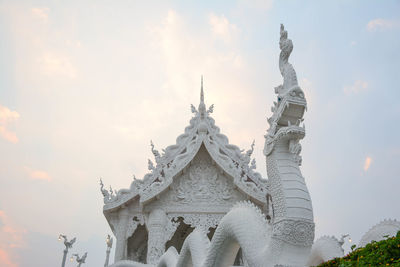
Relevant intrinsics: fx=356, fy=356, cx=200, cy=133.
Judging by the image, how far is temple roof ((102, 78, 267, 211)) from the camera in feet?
33.3

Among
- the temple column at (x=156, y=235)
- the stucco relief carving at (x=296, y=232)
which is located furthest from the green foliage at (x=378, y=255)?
the temple column at (x=156, y=235)

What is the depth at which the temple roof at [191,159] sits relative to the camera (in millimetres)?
10148

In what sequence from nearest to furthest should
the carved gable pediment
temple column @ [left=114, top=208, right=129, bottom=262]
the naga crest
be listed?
the naga crest → temple column @ [left=114, top=208, right=129, bottom=262] → the carved gable pediment

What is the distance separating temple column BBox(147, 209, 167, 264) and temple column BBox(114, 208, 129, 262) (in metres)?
0.82

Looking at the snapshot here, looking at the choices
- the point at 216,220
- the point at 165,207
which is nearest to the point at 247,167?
the point at 216,220

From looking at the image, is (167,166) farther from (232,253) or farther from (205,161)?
(232,253)

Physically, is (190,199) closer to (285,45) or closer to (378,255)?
(285,45)

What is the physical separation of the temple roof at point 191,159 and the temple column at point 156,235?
1.72 feet

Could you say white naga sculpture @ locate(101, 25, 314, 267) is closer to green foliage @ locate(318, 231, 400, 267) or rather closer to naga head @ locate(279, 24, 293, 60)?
green foliage @ locate(318, 231, 400, 267)

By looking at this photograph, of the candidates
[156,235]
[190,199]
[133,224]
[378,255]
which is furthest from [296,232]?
[133,224]

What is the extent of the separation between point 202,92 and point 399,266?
9864 millimetres

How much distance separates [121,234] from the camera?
10.2m

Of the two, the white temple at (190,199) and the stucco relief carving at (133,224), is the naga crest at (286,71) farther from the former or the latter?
→ the stucco relief carving at (133,224)

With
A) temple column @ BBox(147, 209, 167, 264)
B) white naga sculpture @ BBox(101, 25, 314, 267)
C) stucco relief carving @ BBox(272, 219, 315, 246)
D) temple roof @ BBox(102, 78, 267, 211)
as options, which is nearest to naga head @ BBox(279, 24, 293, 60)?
stucco relief carving @ BBox(272, 219, 315, 246)
